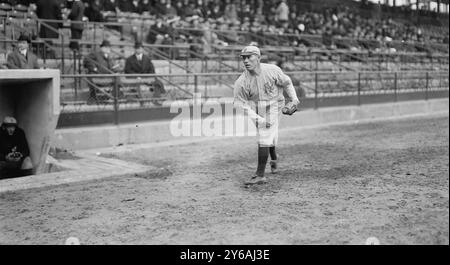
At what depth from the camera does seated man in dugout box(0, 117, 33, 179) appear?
927 cm

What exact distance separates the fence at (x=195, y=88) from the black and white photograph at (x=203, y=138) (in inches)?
1.6

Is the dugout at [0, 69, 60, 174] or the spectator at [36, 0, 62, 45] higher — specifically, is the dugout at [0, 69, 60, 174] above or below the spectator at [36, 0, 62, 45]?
below

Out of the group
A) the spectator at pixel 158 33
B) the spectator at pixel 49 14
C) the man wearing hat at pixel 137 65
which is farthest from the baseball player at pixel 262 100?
the spectator at pixel 158 33

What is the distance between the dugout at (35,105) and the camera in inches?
361

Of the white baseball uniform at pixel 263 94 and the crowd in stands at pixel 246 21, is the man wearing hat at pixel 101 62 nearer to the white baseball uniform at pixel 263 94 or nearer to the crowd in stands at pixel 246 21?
the crowd in stands at pixel 246 21

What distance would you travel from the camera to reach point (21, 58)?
1130 cm

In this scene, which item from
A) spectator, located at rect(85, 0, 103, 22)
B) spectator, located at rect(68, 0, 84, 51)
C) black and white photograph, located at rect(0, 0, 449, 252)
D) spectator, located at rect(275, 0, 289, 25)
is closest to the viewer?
black and white photograph, located at rect(0, 0, 449, 252)

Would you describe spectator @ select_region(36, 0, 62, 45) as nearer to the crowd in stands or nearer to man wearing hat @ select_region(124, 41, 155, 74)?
the crowd in stands

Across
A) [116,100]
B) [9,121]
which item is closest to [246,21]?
[116,100]

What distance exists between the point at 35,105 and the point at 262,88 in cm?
402

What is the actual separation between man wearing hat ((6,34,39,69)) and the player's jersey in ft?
17.1

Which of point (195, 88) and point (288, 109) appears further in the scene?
point (195, 88)

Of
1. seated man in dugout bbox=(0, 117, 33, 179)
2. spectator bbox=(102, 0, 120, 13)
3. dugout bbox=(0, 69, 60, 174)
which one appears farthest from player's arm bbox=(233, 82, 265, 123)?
spectator bbox=(102, 0, 120, 13)

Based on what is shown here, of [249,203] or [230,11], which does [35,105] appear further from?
[230,11]
